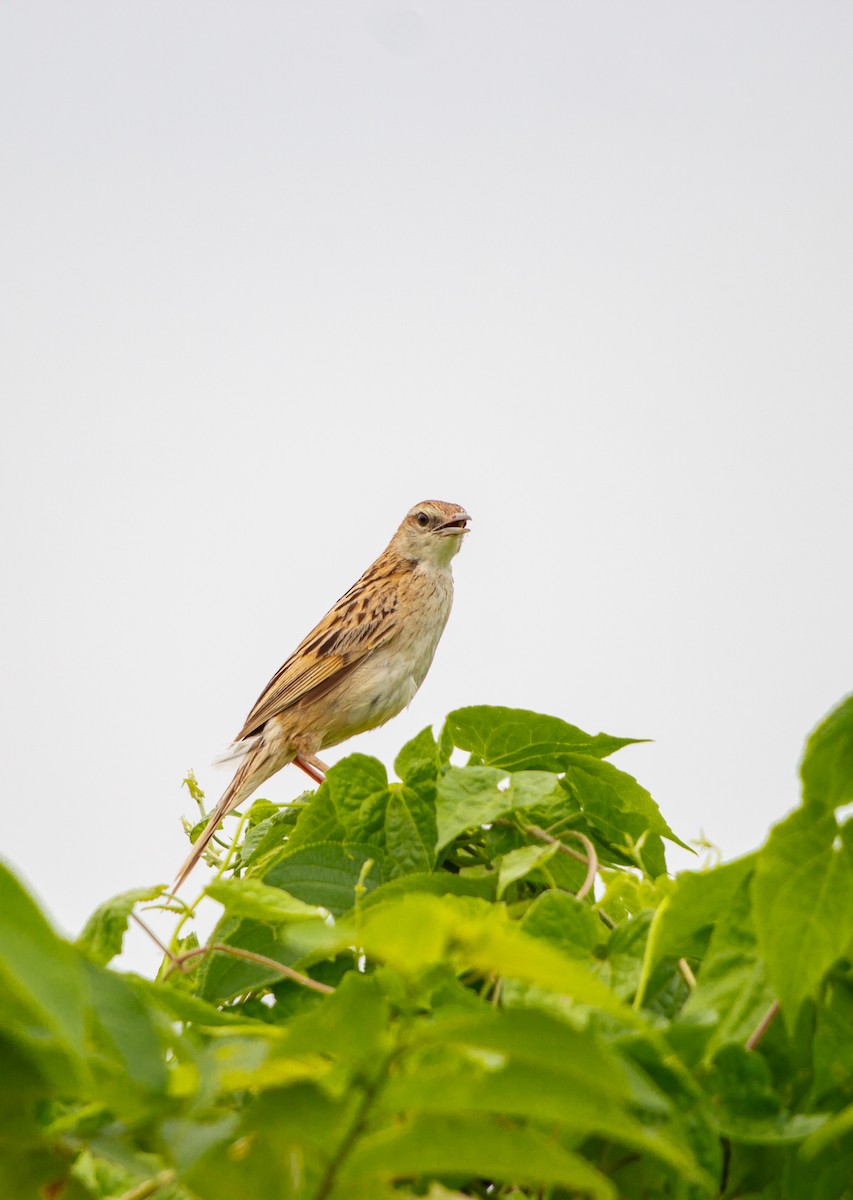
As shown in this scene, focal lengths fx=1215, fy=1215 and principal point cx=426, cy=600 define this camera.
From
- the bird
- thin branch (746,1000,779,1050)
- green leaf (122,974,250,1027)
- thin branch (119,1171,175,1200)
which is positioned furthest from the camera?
the bird

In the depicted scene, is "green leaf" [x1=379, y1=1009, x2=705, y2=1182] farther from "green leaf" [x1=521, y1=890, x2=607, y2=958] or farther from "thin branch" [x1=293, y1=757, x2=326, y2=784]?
"thin branch" [x1=293, y1=757, x2=326, y2=784]

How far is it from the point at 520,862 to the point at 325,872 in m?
0.32

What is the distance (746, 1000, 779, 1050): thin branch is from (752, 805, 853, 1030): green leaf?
94 mm

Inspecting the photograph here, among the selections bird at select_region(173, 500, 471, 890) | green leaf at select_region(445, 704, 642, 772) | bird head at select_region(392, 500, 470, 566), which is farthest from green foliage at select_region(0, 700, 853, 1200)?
bird head at select_region(392, 500, 470, 566)

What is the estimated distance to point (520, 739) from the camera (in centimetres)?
206

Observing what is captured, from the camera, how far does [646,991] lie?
139cm

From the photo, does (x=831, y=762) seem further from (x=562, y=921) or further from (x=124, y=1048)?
(x=124, y=1048)

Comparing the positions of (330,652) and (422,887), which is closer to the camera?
(422,887)

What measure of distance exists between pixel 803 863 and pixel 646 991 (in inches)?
13.6

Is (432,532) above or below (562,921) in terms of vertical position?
above

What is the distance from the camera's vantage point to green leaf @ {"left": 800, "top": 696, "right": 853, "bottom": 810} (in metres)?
1.11

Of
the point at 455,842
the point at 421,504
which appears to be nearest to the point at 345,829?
the point at 455,842

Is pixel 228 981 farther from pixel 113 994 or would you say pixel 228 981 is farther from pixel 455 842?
pixel 113 994

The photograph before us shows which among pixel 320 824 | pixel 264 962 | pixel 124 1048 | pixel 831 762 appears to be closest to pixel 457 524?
pixel 320 824
